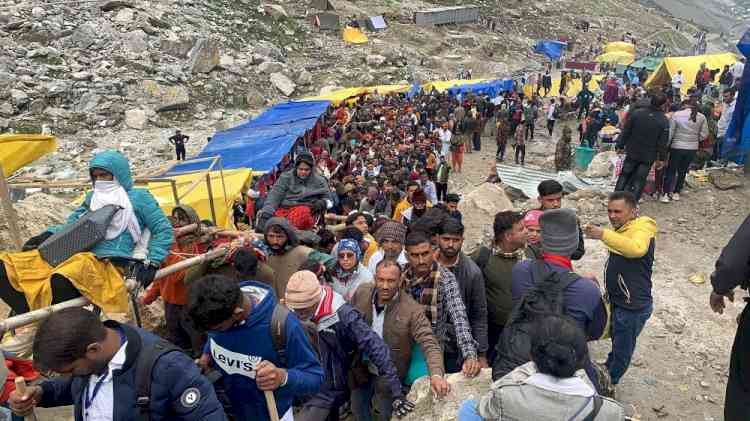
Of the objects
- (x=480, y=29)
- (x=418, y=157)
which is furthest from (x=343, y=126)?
(x=480, y=29)

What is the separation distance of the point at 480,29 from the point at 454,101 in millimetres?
25634

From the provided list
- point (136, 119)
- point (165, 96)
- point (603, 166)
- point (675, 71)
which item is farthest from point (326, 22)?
point (603, 166)

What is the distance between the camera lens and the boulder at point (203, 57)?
68.1 ft

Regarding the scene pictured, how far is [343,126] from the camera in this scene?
50.9 ft

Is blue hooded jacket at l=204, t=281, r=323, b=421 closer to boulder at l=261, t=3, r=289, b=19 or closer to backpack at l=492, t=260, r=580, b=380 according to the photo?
backpack at l=492, t=260, r=580, b=380

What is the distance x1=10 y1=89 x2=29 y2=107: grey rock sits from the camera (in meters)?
15.6

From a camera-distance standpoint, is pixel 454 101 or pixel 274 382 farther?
pixel 454 101

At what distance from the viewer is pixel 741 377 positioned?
7.57ft

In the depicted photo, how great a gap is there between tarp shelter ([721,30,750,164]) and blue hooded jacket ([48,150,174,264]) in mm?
7886

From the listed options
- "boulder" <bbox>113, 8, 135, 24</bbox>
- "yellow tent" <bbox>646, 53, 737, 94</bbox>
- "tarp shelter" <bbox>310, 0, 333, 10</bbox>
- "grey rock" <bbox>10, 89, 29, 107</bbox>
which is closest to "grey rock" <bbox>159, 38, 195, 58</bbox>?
"boulder" <bbox>113, 8, 135, 24</bbox>

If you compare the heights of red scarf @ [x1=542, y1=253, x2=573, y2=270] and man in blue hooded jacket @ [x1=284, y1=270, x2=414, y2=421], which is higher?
red scarf @ [x1=542, y1=253, x2=573, y2=270]

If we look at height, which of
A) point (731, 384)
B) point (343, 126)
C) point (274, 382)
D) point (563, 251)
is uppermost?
point (563, 251)

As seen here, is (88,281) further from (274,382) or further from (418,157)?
(418,157)

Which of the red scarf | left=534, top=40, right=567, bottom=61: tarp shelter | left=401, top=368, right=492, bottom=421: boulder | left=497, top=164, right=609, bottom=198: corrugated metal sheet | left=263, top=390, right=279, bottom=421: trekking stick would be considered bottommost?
left=534, top=40, right=567, bottom=61: tarp shelter
